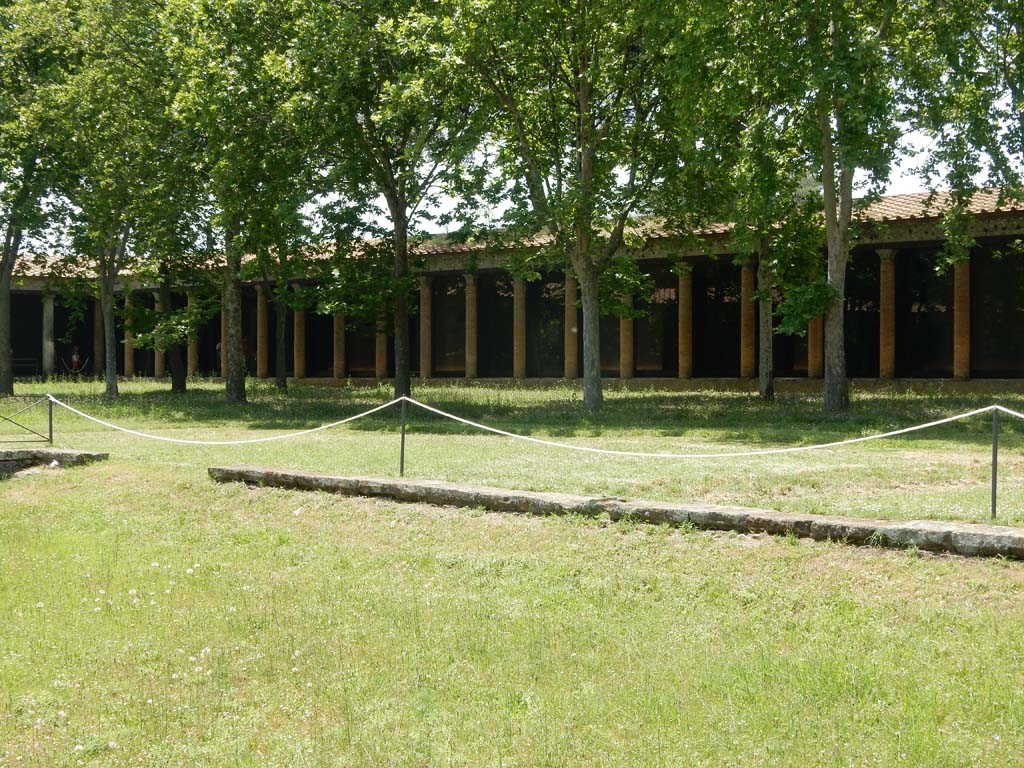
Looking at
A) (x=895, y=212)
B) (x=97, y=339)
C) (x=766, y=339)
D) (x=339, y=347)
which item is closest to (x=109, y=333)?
(x=339, y=347)

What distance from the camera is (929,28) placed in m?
21.4

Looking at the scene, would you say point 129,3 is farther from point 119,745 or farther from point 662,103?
point 119,745

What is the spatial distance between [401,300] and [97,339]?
28.2 meters

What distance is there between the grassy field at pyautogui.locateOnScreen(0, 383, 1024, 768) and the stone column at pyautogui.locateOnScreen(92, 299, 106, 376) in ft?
123

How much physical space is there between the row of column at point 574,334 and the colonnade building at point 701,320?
4cm

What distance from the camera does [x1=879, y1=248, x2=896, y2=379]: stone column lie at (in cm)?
2950

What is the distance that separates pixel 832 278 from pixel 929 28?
5164mm

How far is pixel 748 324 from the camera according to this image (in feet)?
103

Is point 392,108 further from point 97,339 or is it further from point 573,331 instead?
point 97,339

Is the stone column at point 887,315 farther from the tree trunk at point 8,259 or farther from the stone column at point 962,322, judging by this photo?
the tree trunk at point 8,259

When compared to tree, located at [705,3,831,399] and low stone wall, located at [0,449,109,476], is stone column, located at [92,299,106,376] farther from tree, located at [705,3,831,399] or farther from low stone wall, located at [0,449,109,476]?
low stone wall, located at [0,449,109,476]

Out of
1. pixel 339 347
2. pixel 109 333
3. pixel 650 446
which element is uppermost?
pixel 109 333

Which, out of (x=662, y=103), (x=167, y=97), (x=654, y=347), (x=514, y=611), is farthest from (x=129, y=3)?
(x=514, y=611)

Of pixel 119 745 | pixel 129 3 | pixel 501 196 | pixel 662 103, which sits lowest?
pixel 119 745
